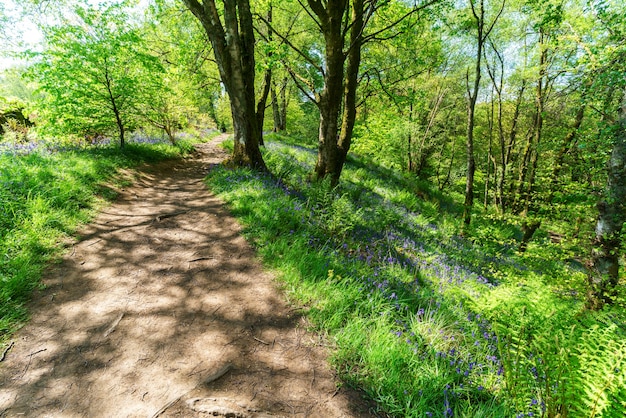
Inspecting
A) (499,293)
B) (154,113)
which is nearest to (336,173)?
(499,293)

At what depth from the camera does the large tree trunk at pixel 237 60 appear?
7.38m

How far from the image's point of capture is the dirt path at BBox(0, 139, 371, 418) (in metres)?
2.14

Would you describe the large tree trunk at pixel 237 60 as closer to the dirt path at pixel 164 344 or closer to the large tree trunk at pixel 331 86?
the large tree trunk at pixel 331 86

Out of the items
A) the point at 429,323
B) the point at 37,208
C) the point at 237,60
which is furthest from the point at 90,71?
the point at 429,323

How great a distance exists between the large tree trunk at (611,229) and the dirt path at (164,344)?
4.71 metres

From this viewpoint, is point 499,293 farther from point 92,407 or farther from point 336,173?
point 336,173

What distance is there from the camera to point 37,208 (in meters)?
4.57

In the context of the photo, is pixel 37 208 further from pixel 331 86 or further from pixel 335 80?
pixel 335 80

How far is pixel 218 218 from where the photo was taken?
18.1ft

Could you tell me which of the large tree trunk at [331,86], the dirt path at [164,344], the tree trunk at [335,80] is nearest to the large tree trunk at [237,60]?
the large tree trunk at [331,86]

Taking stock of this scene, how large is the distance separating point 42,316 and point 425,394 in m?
3.94

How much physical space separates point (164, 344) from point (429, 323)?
9.24 ft

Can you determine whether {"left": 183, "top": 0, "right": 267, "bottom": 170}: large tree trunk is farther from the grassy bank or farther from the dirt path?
the dirt path

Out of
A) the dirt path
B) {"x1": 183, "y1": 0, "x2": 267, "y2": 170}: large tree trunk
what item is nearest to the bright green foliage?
{"x1": 183, "y1": 0, "x2": 267, "y2": 170}: large tree trunk
